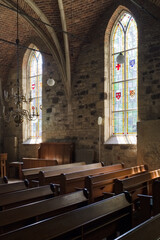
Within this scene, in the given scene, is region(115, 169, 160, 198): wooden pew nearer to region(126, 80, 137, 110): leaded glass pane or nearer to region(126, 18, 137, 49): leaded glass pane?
Answer: region(126, 80, 137, 110): leaded glass pane

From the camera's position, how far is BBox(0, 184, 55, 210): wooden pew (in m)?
3.60

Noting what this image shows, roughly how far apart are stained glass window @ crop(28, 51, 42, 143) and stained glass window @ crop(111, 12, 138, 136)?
3759 millimetres

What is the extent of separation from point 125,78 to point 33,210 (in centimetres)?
654

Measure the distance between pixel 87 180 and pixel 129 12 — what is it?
19.8 feet

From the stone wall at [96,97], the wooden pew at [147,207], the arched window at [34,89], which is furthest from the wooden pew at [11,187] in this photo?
the arched window at [34,89]

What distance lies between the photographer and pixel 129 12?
8.44 m

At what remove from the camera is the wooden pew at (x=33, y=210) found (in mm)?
2730

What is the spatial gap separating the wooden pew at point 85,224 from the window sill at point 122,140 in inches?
188

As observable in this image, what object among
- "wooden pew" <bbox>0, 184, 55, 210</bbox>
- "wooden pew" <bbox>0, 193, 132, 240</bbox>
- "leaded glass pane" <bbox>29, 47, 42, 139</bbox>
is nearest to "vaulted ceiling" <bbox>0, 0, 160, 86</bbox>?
"leaded glass pane" <bbox>29, 47, 42, 139</bbox>

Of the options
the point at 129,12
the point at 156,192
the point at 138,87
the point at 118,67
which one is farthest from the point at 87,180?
the point at 129,12

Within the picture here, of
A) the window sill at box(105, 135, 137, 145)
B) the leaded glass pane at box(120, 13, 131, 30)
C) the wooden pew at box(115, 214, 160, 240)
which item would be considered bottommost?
the wooden pew at box(115, 214, 160, 240)

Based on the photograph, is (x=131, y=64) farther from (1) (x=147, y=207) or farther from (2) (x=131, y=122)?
(1) (x=147, y=207)

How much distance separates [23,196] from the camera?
12.4 ft

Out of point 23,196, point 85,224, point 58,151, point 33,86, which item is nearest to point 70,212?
point 85,224
